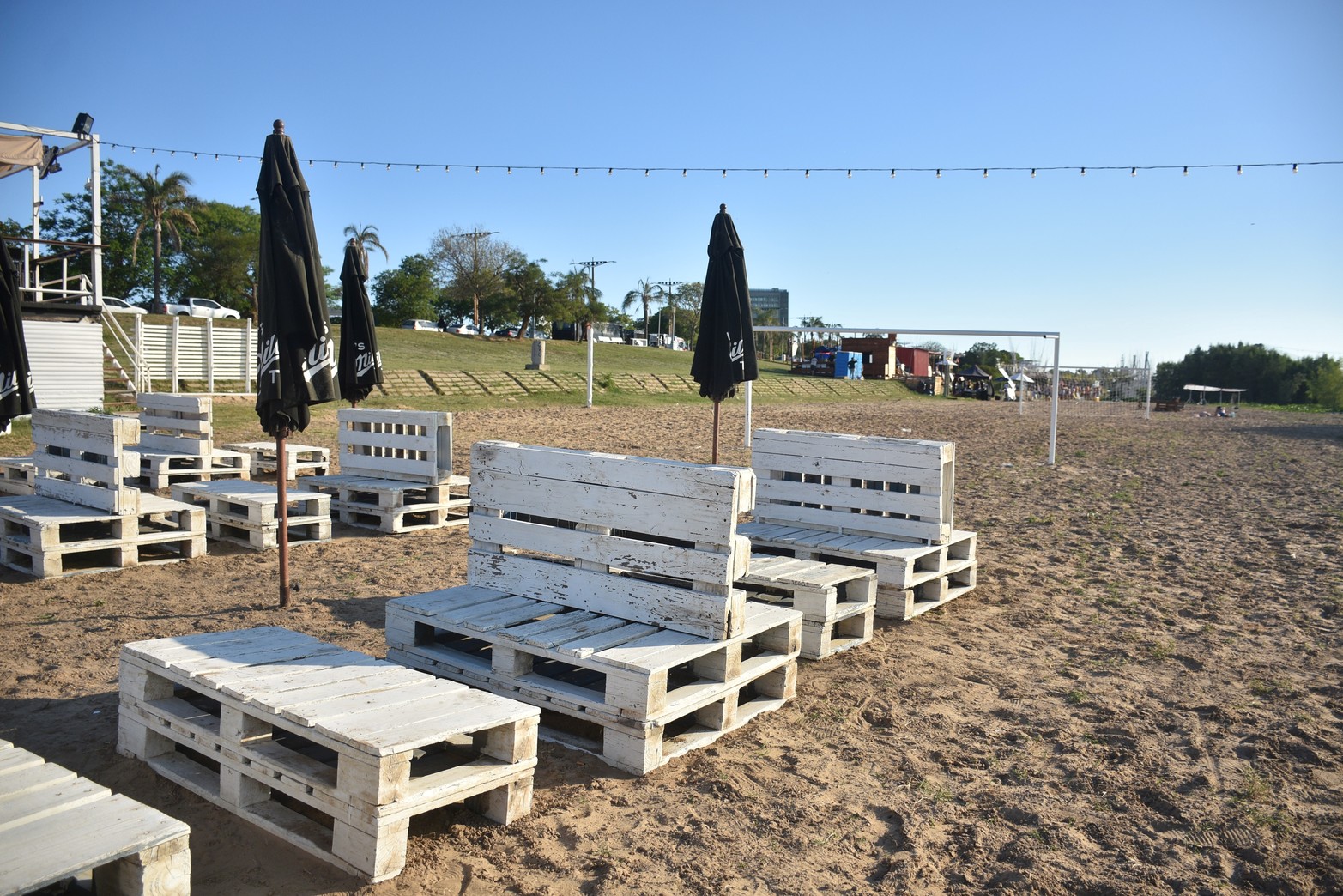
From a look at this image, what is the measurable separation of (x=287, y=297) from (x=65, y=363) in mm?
13876

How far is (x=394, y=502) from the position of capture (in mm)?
8914

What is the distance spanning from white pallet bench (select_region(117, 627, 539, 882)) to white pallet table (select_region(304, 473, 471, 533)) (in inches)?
190

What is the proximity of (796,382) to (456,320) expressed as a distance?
37703mm

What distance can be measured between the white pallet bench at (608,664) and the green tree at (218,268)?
51969mm

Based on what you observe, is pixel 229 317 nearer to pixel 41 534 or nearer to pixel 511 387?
pixel 511 387

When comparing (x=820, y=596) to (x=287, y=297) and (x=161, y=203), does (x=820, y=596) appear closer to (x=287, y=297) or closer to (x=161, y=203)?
(x=287, y=297)

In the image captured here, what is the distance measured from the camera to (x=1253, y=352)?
7375 cm

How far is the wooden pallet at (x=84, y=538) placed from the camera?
269 inches

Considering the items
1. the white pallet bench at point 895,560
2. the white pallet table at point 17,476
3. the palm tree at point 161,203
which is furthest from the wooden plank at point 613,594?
the palm tree at point 161,203

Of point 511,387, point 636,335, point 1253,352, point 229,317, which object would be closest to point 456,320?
point 636,335

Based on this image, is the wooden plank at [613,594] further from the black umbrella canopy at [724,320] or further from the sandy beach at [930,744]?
the black umbrella canopy at [724,320]

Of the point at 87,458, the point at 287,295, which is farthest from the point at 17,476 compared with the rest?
the point at 287,295

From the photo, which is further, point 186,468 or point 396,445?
point 186,468

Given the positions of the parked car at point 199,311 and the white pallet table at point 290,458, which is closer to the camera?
the white pallet table at point 290,458
